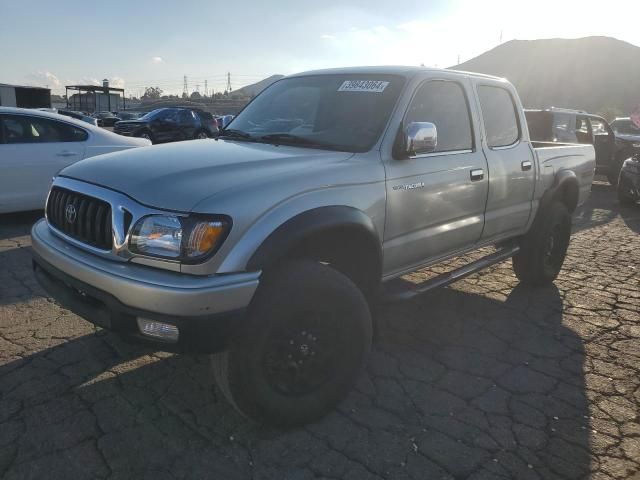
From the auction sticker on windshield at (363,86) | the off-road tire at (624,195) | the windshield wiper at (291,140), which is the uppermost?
the auction sticker on windshield at (363,86)

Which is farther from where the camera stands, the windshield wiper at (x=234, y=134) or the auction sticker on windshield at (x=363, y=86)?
the windshield wiper at (x=234, y=134)

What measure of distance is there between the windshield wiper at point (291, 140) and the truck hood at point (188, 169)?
0.10 metres

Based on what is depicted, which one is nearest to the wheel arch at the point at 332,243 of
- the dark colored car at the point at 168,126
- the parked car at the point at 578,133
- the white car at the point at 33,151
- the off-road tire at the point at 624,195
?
the white car at the point at 33,151

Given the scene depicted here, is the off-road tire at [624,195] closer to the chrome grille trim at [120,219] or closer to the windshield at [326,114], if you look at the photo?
the windshield at [326,114]

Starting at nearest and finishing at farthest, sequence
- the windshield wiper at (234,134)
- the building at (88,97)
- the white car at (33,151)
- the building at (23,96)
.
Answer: the windshield wiper at (234,134), the white car at (33,151), the building at (23,96), the building at (88,97)

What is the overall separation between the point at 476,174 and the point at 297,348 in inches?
79.1

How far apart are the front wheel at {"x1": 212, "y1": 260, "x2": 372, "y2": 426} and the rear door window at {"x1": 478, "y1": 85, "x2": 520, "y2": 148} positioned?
2.14 meters

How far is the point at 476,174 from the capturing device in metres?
3.80

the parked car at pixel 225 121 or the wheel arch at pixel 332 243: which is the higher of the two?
the parked car at pixel 225 121

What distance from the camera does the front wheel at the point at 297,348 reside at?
2.40 m

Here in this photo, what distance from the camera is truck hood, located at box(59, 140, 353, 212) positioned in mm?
2396

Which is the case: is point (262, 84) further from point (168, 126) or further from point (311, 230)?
→ point (168, 126)

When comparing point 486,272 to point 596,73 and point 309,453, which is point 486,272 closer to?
point 309,453

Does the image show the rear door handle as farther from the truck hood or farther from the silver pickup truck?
the truck hood
